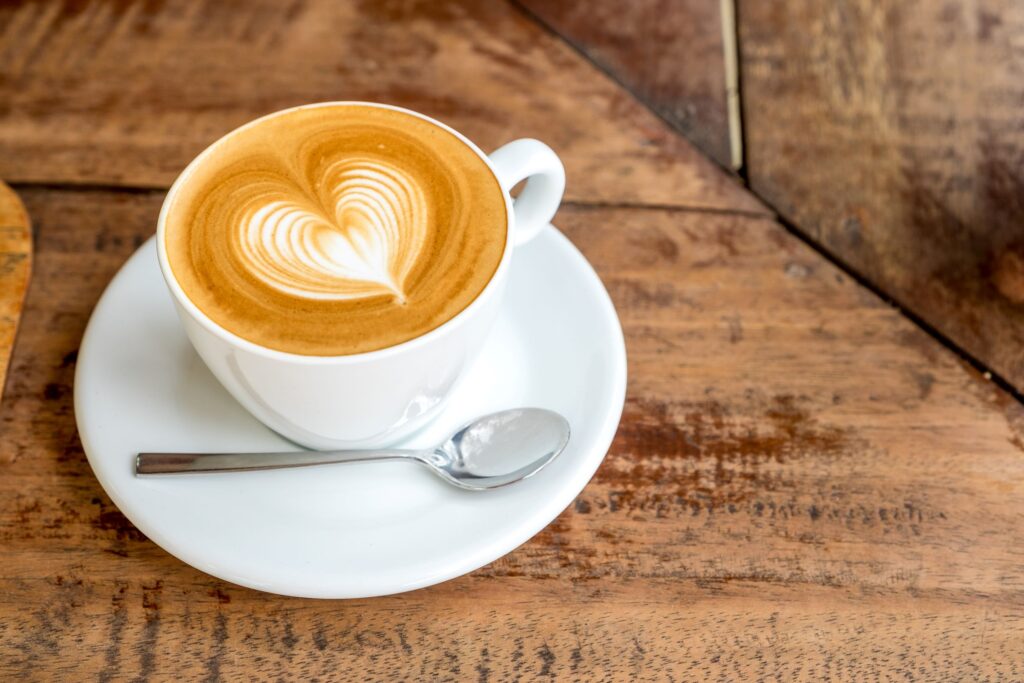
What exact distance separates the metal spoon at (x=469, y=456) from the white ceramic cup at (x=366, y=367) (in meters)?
0.03

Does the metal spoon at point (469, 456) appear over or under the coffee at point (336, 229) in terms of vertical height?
under

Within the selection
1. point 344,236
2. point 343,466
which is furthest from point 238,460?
point 344,236

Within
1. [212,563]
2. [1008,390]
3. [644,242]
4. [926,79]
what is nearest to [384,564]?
[212,563]

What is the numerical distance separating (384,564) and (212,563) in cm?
12

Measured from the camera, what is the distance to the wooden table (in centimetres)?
67

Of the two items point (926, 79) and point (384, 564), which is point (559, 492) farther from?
point (926, 79)

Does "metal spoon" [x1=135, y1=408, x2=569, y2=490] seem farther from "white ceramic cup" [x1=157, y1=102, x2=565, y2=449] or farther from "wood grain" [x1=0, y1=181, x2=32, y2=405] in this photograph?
"wood grain" [x1=0, y1=181, x2=32, y2=405]

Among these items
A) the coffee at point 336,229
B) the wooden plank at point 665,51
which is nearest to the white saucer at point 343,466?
the coffee at point 336,229

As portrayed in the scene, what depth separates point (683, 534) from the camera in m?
0.73

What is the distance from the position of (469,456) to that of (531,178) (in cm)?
24

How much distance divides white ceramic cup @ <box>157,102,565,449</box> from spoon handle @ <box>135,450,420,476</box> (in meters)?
0.02

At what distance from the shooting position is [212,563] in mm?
623

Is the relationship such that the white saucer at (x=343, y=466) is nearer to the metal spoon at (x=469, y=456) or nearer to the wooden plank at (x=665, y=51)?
the metal spoon at (x=469, y=456)

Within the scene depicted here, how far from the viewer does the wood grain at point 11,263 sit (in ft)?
2.60
